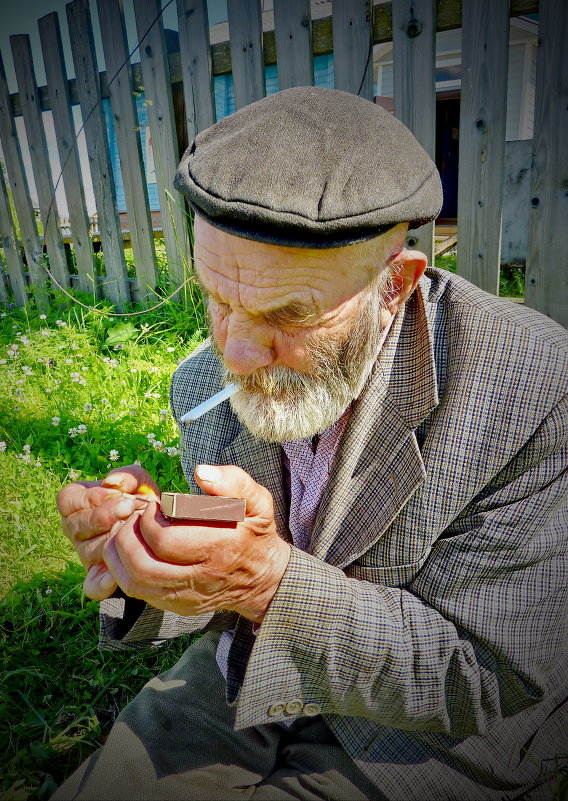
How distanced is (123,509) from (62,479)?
1885 mm

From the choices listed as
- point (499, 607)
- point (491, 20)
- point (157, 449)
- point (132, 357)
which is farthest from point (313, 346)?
point (132, 357)

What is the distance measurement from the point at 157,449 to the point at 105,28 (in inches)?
120

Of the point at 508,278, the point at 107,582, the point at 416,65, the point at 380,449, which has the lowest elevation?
the point at 508,278

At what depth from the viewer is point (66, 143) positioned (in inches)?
181

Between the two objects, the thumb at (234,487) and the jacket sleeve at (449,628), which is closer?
the thumb at (234,487)

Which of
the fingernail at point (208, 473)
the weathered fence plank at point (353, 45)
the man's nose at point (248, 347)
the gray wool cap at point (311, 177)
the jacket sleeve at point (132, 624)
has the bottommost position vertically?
the jacket sleeve at point (132, 624)

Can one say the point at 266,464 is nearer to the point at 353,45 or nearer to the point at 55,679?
the point at 55,679

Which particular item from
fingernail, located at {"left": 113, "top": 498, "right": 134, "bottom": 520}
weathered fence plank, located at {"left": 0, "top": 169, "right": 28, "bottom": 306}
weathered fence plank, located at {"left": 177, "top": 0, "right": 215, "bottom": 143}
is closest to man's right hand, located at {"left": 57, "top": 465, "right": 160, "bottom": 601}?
fingernail, located at {"left": 113, "top": 498, "right": 134, "bottom": 520}

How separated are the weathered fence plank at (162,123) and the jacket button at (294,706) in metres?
3.31

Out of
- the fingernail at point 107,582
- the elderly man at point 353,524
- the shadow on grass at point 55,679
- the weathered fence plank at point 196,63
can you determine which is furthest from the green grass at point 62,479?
the weathered fence plank at point 196,63

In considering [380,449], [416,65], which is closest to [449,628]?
[380,449]

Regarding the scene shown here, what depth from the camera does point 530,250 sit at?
2.95 m

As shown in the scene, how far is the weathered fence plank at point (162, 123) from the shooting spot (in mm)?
3826

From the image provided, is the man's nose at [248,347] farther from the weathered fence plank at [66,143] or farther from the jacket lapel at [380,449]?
the weathered fence plank at [66,143]
